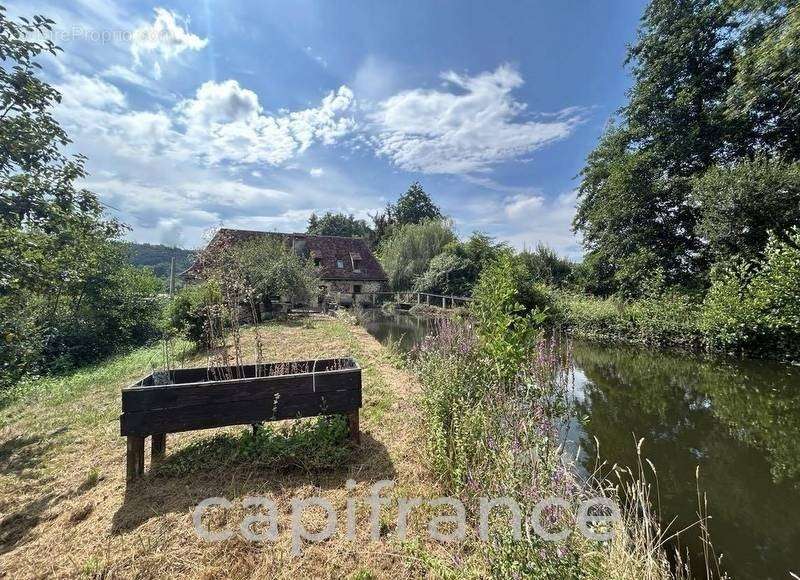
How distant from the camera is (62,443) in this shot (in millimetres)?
3891

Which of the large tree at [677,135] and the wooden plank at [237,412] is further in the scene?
the large tree at [677,135]

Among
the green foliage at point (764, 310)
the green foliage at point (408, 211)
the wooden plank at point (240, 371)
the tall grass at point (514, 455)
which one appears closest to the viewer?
the tall grass at point (514, 455)

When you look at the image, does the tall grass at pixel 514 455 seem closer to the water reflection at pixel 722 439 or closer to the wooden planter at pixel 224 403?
the water reflection at pixel 722 439

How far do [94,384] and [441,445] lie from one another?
729 centimetres

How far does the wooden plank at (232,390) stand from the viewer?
9.16 ft

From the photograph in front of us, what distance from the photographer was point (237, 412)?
3.02 metres

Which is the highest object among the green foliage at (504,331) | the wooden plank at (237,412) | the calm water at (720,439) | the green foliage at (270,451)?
the green foliage at (504,331)

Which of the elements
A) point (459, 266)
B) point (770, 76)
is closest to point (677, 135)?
point (770, 76)

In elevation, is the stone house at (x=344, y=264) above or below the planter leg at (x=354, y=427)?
above

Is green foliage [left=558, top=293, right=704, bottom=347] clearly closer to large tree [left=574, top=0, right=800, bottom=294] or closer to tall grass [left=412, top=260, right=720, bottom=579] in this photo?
large tree [left=574, top=0, right=800, bottom=294]

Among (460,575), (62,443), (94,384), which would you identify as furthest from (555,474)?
(94,384)

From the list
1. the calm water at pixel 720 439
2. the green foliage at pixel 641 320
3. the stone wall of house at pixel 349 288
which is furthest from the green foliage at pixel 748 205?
Result: the stone wall of house at pixel 349 288

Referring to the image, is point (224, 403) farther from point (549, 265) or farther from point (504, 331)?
point (549, 265)

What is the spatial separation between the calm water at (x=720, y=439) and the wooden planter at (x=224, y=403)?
3.27 m
